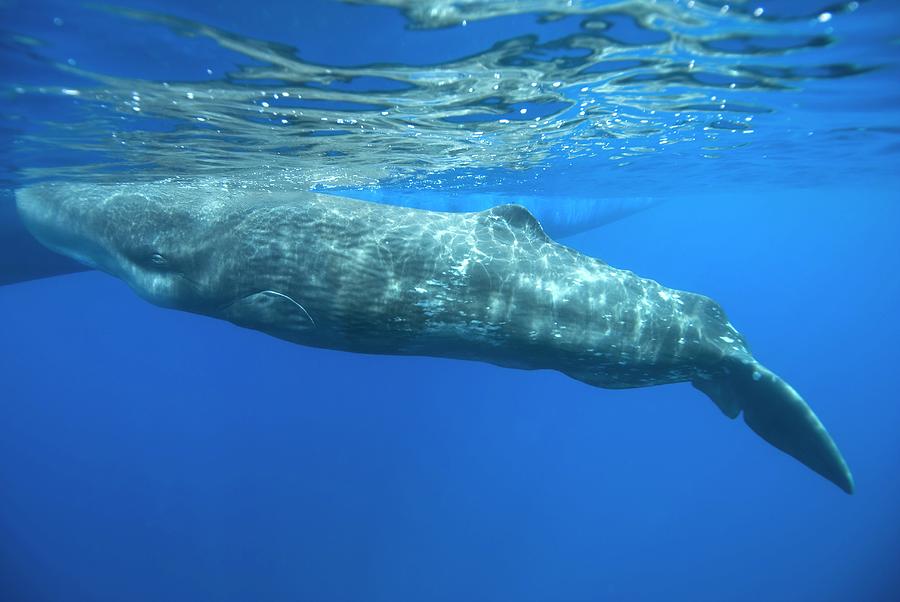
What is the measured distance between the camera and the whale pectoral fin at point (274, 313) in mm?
5574

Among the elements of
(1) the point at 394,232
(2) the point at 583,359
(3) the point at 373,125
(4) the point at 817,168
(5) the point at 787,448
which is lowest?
(5) the point at 787,448

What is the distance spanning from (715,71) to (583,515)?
41638mm

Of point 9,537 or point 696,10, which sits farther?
point 9,537

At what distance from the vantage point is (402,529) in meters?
33.1

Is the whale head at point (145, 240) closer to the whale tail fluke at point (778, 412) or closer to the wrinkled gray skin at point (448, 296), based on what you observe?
the wrinkled gray skin at point (448, 296)

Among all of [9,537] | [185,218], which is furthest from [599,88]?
[9,537]

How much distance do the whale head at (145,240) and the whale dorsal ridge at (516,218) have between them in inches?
150

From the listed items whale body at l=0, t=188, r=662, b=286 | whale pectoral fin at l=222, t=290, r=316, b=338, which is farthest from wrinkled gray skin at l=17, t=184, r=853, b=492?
whale body at l=0, t=188, r=662, b=286

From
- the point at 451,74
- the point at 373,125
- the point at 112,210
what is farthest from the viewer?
the point at 373,125

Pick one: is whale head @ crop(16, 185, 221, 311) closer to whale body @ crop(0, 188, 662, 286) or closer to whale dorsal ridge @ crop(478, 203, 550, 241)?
whale body @ crop(0, 188, 662, 286)

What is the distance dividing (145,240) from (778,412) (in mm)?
9499

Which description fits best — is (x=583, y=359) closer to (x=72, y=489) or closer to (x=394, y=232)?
(x=394, y=232)

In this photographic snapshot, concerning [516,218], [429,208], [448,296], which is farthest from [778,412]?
[429,208]

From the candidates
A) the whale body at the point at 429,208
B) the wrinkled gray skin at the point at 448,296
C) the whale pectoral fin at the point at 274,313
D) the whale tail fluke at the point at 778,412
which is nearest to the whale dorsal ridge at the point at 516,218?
the wrinkled gray skin at the point at 448,296
